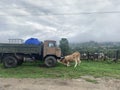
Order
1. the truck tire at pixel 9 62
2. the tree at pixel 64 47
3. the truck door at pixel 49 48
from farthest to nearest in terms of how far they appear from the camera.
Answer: the tree at pixel 64 47 → the truck door at pixel 49 48 → the truck tire at pixel 9 62

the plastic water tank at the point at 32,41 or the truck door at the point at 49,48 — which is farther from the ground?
the plastic water tank at the point at 32,41

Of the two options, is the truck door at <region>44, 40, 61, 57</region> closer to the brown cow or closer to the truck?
the truck

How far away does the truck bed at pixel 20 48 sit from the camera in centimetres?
1953

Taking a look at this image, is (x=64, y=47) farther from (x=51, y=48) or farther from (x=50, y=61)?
(x=50, y=61)

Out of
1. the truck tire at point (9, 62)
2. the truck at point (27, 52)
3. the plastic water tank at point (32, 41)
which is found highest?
the plastic water tank at point (32, 41)

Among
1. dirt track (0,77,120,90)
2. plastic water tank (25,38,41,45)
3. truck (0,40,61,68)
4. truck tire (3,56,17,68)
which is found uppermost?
plastic water tank (25,38,41,45)

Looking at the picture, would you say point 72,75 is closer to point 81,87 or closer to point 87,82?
point 87,82

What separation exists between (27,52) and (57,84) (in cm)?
717

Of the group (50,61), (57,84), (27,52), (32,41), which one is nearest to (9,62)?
Result: (27,52)

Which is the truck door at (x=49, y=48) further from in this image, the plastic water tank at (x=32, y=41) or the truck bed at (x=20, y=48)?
the plastic water tank at (x=32, y=41)

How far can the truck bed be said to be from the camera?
19.5 metres

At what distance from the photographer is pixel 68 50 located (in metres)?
27.6

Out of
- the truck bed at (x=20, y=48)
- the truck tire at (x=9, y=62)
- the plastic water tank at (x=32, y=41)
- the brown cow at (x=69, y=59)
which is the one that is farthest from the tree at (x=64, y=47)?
the truck tire at (x=9, y=62)

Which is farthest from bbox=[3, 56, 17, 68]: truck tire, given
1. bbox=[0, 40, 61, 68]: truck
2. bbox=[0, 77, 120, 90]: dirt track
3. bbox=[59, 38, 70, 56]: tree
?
bbox=[59, 38, 70, 56]: tree
